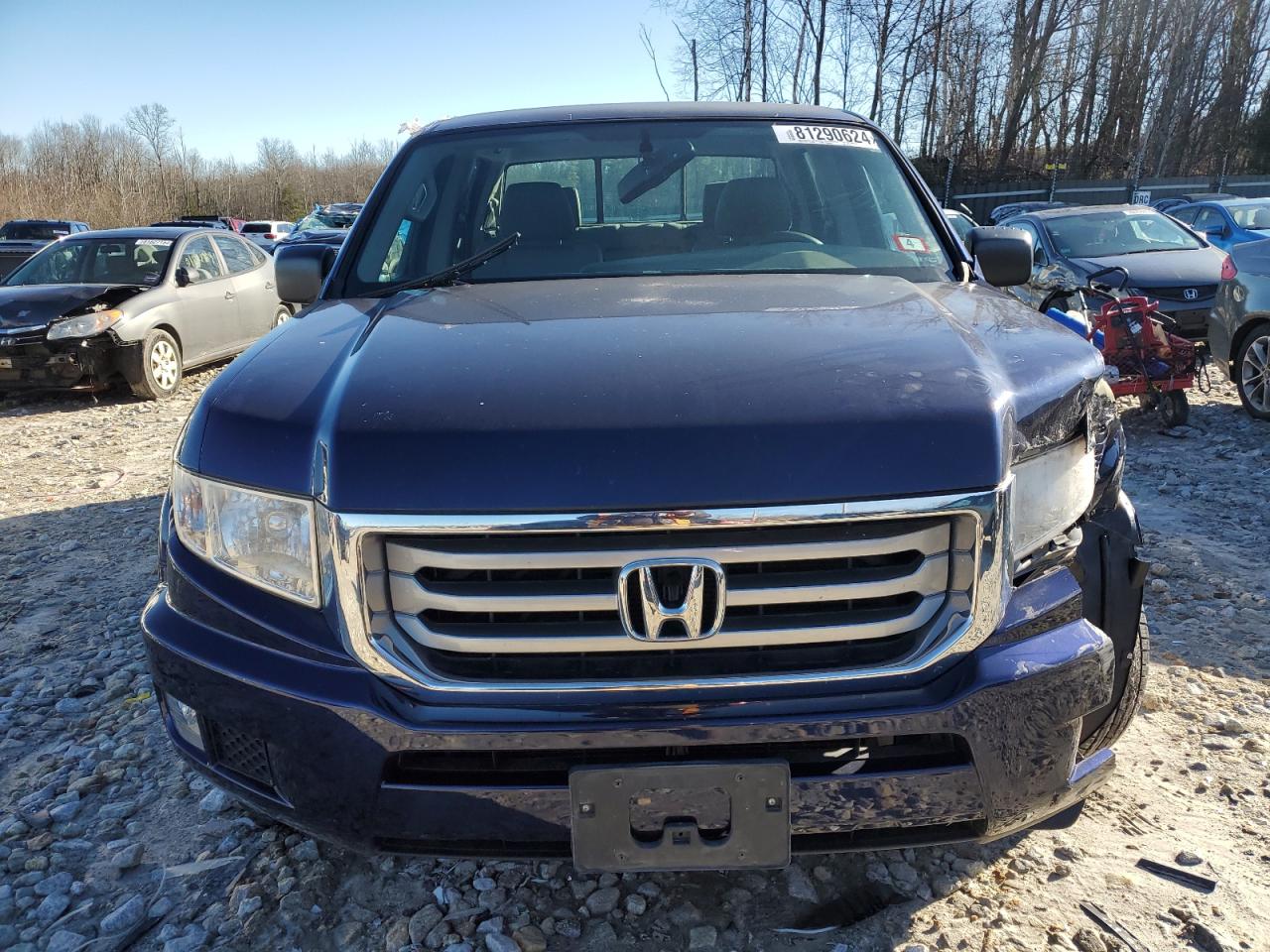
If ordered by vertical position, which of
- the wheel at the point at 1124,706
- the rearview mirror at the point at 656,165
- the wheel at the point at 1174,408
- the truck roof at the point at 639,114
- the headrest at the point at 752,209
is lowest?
the wheel at the point at 1174,408

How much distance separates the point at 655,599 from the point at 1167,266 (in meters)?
9.39

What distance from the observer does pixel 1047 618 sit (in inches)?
69.4

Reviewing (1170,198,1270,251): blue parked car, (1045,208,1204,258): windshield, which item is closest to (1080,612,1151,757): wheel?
(1045,208,1204,258): windshield

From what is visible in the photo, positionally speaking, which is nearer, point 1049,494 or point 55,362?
point 1049,494

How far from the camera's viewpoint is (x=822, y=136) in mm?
3160

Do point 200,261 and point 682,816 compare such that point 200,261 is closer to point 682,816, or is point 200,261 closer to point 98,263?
point 98,263

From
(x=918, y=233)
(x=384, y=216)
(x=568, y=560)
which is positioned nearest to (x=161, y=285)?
(x=384, y=216)

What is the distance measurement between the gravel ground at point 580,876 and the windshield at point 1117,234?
734 centimetres

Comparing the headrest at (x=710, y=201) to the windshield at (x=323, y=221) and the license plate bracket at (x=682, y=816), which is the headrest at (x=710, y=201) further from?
the windshield at (x=323, y=221)

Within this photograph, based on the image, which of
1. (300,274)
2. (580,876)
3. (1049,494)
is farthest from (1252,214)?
(580,876)

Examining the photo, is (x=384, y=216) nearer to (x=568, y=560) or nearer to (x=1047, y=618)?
(x=568, y=560)

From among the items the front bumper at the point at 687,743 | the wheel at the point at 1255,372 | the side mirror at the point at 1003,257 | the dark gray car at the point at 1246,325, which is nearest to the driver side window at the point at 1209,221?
the dark gray car at the point at 1246,325

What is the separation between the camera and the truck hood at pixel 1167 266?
8.84 m

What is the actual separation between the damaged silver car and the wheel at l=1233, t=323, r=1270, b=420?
936 cm
